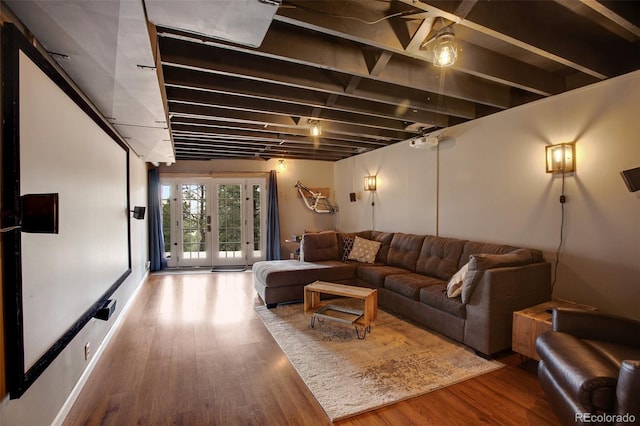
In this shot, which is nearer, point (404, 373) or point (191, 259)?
point (404, 373)

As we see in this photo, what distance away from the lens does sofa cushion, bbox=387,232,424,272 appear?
439 cm

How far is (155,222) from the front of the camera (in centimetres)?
648

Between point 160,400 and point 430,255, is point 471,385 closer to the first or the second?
point 430,255

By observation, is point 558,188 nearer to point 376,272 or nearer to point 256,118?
point 376,272

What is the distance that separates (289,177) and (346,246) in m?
2.72

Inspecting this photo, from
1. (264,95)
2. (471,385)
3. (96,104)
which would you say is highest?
(264,95)

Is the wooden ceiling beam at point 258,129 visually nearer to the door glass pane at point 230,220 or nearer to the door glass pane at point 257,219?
the door glass pane at point 257,219

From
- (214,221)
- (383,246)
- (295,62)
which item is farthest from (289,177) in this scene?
(295,62)

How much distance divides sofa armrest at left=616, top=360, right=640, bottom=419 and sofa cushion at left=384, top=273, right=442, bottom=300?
2035 mm

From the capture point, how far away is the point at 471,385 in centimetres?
234

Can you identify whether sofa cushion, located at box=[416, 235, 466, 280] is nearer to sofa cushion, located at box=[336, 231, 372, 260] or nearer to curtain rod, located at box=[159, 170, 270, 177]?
sofa cushion, located at box=[336, 231, 372, 260]

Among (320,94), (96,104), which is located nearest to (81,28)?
(96,104)

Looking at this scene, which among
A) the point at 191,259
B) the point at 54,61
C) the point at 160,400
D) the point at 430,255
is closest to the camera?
the point at 54,61

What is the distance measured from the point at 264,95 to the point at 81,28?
169 cm
